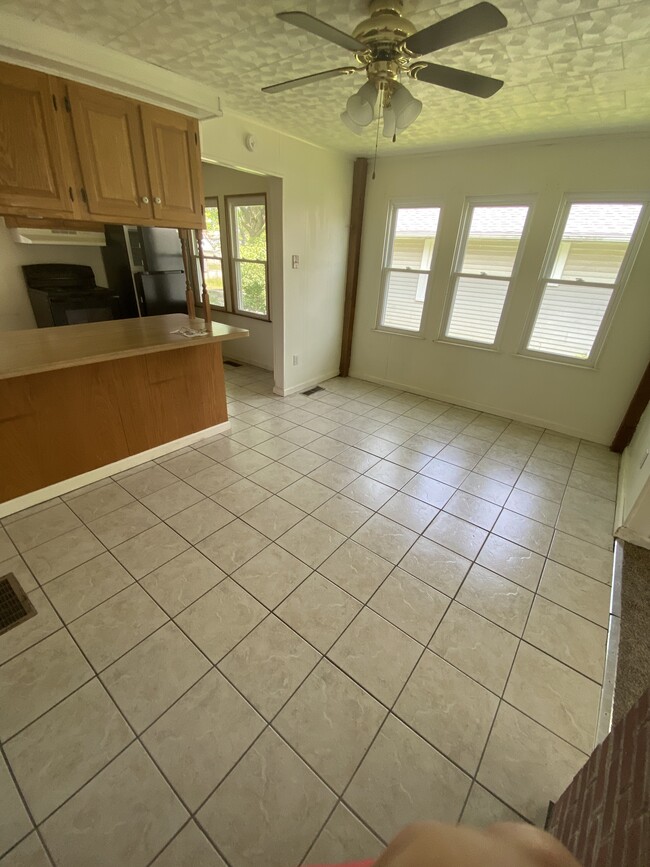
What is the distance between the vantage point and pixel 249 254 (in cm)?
484

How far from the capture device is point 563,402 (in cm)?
363

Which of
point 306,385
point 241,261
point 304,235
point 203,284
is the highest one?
point 304,235

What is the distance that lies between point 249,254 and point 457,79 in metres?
3.74

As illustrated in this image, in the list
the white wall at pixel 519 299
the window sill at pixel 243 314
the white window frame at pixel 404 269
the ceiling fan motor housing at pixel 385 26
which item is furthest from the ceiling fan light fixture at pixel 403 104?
the window sill at pixel 243 314

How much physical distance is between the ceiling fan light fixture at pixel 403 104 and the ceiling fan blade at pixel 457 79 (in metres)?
0.07

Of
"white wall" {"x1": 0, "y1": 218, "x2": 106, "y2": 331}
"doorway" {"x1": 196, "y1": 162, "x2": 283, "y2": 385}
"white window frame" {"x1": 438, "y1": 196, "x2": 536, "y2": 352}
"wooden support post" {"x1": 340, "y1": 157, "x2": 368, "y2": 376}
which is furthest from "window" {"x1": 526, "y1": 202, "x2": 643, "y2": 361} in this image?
"white wall" {"x1": 0, "y1": 218, "x2": 106, "y2": 331}

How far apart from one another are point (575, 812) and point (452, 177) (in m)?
4.44

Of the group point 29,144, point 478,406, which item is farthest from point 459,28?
point 478,406

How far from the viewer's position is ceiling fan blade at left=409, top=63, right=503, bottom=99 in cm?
152

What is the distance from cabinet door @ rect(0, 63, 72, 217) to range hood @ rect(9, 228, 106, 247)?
2.01 metres

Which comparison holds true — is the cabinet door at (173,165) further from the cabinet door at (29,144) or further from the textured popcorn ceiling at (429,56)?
the cabinet door at (29,144)

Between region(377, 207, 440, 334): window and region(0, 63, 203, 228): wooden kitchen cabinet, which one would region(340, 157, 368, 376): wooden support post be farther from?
region(0, 63, 203, 228): wooden kitchen cabinet

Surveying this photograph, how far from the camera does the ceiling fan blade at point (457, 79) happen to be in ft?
4.98

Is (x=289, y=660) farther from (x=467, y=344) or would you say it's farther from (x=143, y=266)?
(x=143, y=266)
